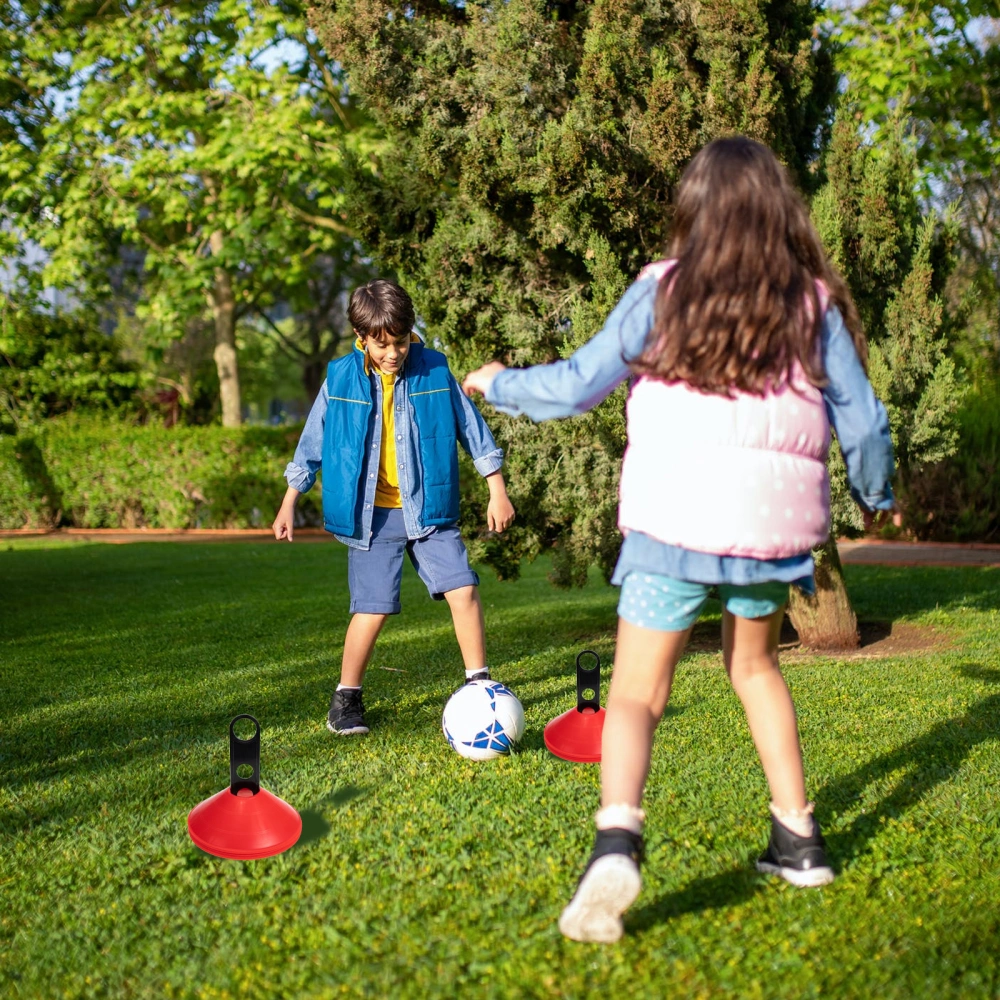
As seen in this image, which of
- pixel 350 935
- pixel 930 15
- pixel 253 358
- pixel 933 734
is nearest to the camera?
pixel 350 935

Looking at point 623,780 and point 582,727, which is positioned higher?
point 623,780

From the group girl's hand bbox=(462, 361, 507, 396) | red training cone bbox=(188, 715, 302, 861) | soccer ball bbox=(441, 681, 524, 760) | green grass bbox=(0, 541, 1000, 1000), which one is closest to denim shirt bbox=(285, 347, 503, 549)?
soccer ball bbox=(441, 681, 524, 760)

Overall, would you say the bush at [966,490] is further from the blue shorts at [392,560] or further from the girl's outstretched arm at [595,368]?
the girl's outstretched arm at [595,368]

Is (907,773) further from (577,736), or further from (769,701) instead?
(769,701)

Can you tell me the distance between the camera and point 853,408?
257cm

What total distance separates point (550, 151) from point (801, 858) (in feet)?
→ 12.4

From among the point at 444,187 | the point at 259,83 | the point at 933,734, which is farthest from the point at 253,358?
the point at 933,734

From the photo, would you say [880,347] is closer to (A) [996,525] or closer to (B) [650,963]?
(B) [650,963]

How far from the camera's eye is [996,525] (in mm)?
12633

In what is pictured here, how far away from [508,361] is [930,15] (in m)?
8.57

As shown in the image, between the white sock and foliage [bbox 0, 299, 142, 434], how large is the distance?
19.5 m

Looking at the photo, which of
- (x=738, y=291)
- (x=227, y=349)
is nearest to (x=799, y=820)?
(x=738, y=291)

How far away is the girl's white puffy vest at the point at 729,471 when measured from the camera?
2469 millimetres

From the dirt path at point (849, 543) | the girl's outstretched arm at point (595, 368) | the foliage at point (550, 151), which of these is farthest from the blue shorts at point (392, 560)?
the dirt path at point (849, 543)
